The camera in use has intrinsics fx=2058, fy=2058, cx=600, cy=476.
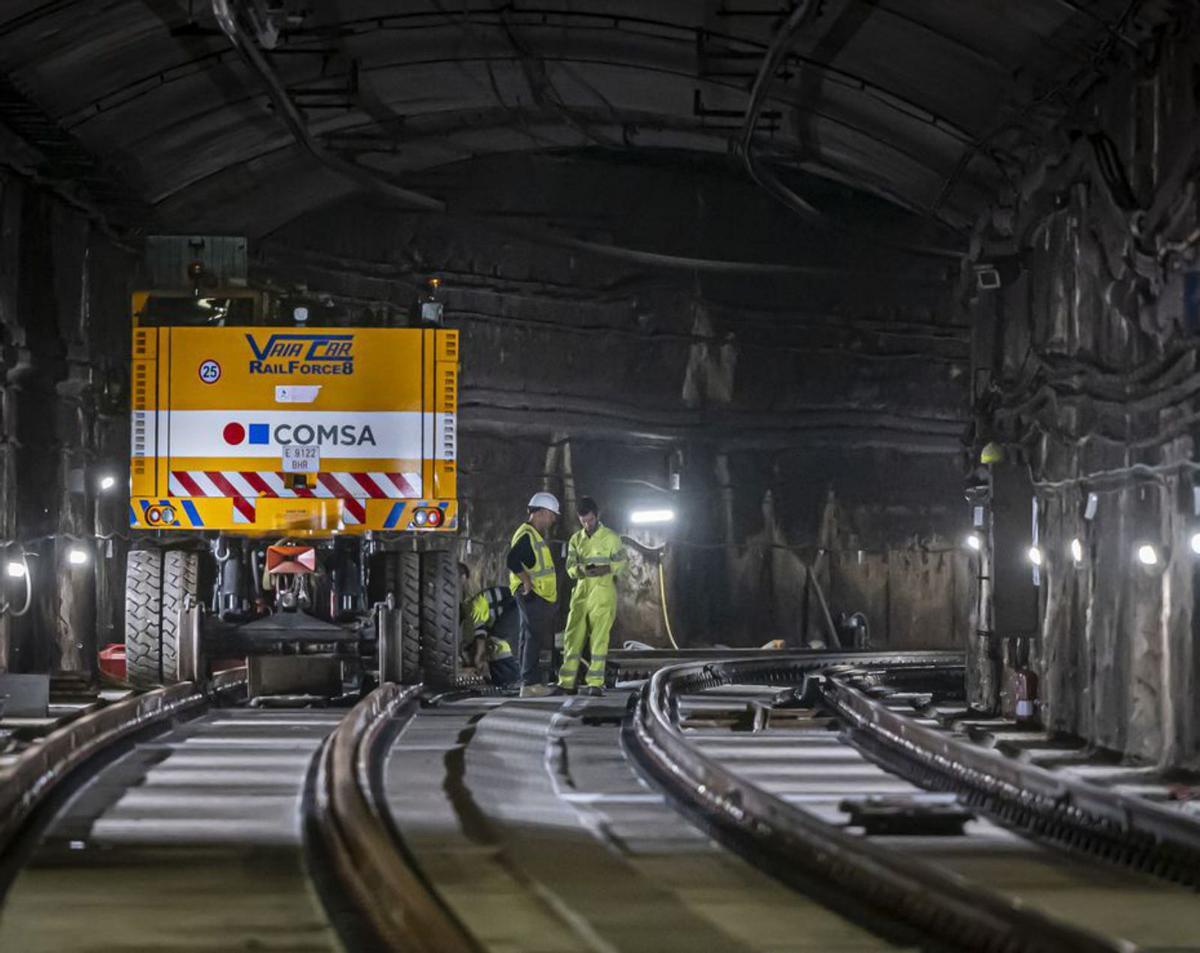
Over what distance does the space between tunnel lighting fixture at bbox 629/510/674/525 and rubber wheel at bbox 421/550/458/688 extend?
851cm

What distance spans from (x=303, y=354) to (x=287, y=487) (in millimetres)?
1018

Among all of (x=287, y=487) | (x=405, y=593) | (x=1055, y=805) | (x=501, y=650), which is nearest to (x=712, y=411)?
(x=501, y=650)

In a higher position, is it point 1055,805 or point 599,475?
point 599,475

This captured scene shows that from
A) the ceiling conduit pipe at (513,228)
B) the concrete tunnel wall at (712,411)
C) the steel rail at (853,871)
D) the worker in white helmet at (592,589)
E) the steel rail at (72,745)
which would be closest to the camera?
the steel rail at (853,871)

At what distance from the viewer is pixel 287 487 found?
51.4 ft

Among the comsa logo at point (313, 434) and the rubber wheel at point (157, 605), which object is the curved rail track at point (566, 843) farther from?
the comsa logo at point (313, 434)

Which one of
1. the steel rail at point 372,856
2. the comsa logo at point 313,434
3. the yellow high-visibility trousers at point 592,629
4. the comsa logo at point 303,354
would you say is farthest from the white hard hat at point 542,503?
the steel rail at point 372,856

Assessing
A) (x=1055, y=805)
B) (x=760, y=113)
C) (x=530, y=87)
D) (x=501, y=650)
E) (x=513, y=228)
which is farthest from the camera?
(x=513, y=228)

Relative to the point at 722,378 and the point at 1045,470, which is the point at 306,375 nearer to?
the point at 1045,470

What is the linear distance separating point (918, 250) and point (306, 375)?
1064 centimetres

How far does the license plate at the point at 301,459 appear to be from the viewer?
51.4 feet

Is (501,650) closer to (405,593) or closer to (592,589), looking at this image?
(592,589)

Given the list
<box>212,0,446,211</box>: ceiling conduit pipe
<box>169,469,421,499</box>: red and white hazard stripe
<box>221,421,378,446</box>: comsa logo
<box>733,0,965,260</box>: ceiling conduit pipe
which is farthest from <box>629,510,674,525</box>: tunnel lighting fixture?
<box>221,421,378,446</box>: comsa logo

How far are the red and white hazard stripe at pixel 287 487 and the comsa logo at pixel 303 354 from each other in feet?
2.57
